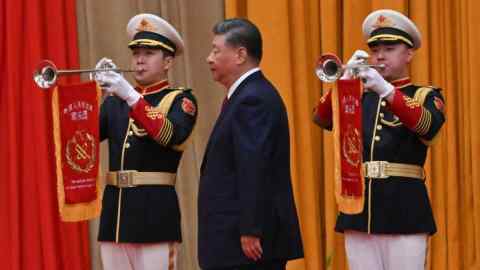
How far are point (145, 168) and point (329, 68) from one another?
2.89 feet

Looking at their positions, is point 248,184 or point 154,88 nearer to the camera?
point 248,184

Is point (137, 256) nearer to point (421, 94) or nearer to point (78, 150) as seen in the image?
point (78, 150)

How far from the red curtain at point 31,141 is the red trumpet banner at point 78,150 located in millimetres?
1470

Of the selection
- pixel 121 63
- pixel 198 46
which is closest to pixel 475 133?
pixel 198 46

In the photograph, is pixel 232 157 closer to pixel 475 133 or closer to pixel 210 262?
pixel 210 262

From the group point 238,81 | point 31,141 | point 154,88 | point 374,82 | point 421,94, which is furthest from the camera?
point 31,141

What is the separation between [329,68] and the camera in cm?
419

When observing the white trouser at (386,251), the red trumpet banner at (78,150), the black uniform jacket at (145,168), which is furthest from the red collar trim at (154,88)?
the white trouser at (386,251)

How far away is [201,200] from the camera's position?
376cm

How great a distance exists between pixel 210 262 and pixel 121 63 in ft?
8.38

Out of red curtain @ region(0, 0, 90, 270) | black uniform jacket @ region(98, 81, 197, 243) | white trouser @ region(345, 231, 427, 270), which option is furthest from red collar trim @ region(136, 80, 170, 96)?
red curtain @ region(0, 0, 90, 270)

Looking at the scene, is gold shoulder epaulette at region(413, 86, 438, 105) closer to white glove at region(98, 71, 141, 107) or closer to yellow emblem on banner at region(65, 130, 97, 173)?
white glove at region(98, 71, 141, 107)

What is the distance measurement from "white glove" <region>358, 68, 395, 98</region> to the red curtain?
230cm

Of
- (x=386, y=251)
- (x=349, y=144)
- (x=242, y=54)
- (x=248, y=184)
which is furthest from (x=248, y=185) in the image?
(x=386, y=251)
